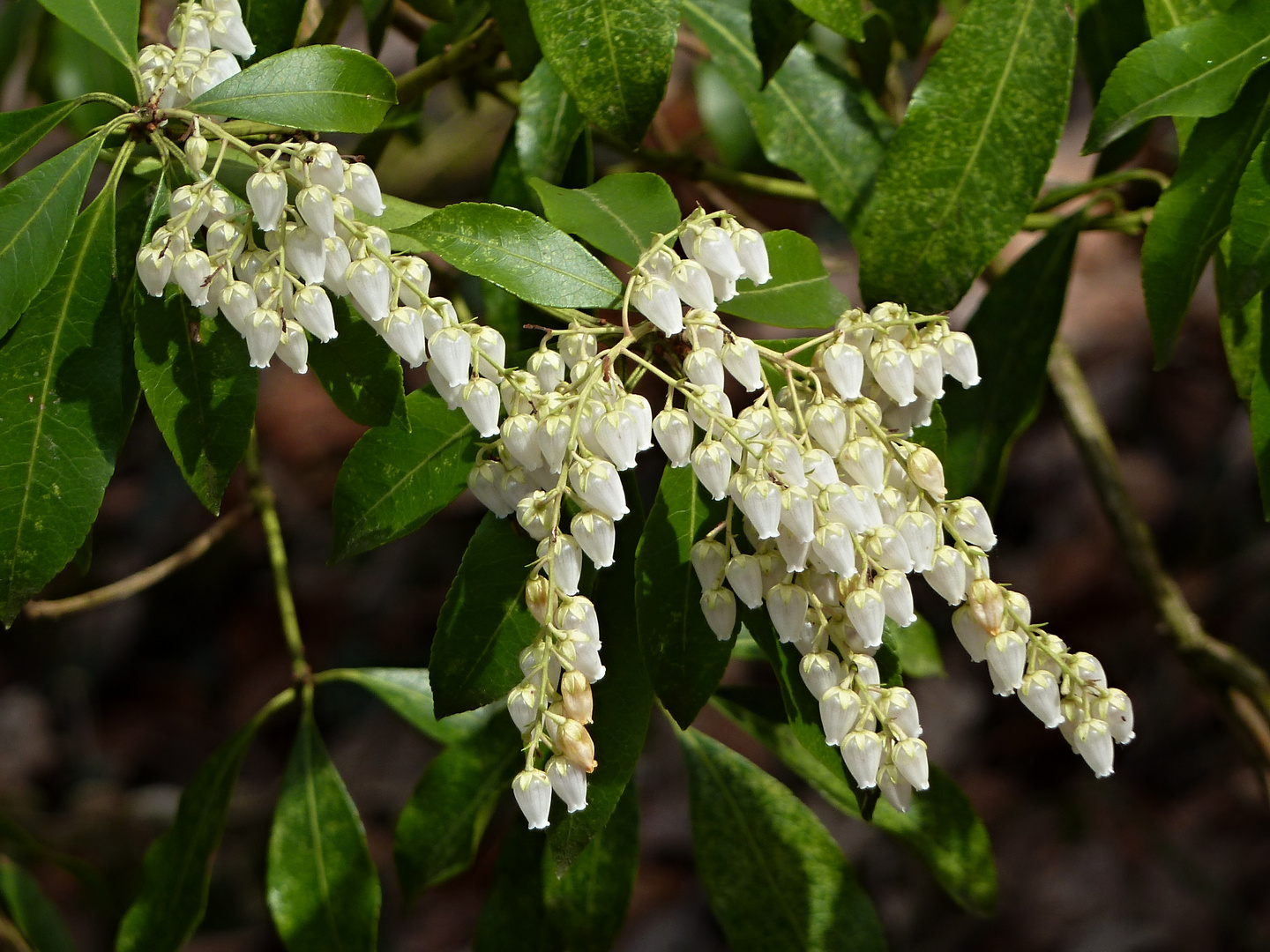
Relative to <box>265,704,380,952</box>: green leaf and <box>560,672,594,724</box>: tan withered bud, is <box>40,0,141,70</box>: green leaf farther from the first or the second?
<box>265,704,380,952</box>: green leaf

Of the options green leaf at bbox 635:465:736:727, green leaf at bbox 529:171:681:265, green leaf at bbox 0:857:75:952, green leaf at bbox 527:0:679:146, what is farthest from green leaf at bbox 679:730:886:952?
green leaf at bbox 0:857:75:952

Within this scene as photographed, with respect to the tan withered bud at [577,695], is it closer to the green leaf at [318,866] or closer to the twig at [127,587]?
the green leaf at [318,866]

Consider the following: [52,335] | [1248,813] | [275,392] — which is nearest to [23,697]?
[275,392]

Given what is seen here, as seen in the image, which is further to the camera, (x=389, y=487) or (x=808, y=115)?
(x=808, y=115)

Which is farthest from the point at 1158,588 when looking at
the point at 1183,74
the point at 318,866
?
the point at 318,866

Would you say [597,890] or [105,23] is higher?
[105,23]

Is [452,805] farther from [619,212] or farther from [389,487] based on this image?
A: [619,212]

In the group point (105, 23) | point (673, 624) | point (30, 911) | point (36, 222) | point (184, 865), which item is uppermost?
point (105, 23)
